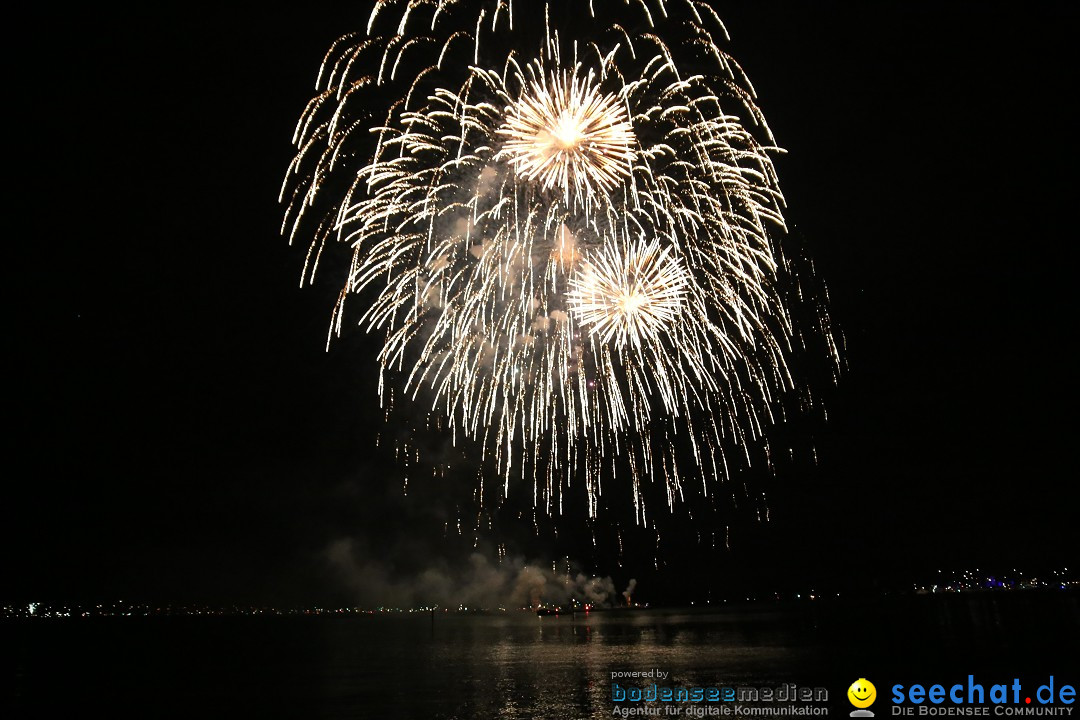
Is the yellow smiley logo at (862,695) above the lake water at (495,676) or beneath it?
above

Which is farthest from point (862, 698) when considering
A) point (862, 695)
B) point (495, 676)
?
point (495, 676)

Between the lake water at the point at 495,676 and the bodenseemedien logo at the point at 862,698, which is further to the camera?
the lake water at the point at 495,676

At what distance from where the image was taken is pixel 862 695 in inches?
933

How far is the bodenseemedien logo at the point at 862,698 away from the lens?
21391mm

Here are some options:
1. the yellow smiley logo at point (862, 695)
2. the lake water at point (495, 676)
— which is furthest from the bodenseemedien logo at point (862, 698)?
the lake water at point (495, 676)

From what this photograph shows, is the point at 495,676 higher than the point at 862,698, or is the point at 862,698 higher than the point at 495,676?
the point at 862,698

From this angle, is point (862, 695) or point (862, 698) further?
point (862, 695)

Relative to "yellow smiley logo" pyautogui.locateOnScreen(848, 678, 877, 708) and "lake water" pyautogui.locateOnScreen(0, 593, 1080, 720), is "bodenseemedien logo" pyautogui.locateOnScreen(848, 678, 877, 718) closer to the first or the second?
"yellow smiley logo" pyautogui.locateOnScreen(848, 678, 877, 708)

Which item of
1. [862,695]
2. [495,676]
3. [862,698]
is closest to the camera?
[862,698]

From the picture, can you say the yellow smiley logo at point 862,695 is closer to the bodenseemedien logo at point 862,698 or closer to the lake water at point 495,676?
the bodenseemedien logo at point 862,698

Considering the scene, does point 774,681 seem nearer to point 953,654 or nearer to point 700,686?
point 700,686

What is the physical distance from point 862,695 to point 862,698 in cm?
39

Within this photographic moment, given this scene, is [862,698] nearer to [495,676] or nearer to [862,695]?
[862,695]

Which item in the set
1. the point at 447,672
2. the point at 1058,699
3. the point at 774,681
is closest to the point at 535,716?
the point at 774,681
